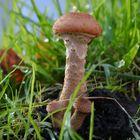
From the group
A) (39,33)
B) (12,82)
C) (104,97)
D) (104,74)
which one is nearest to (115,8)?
(39,33)

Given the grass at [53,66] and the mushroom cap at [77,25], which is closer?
the mushroom cap at [77,25]

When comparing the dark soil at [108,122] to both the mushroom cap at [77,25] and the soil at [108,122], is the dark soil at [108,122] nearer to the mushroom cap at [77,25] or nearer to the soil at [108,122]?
the soil at [108,122]

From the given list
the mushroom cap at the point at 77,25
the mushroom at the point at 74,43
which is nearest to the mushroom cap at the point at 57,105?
the mushroom at the point at 74,43

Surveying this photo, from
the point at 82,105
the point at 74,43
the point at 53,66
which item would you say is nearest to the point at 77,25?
the point at 74,43

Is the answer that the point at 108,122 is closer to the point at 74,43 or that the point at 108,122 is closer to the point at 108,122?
the point at 108,122

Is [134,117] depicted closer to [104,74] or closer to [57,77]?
[104,74]

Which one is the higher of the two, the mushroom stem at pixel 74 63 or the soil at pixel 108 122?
the mushroom stem at pixel 74 63

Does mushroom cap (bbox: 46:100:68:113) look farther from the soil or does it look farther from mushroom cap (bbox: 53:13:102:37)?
mushroom cap (bbox: 53:13:102:37)
